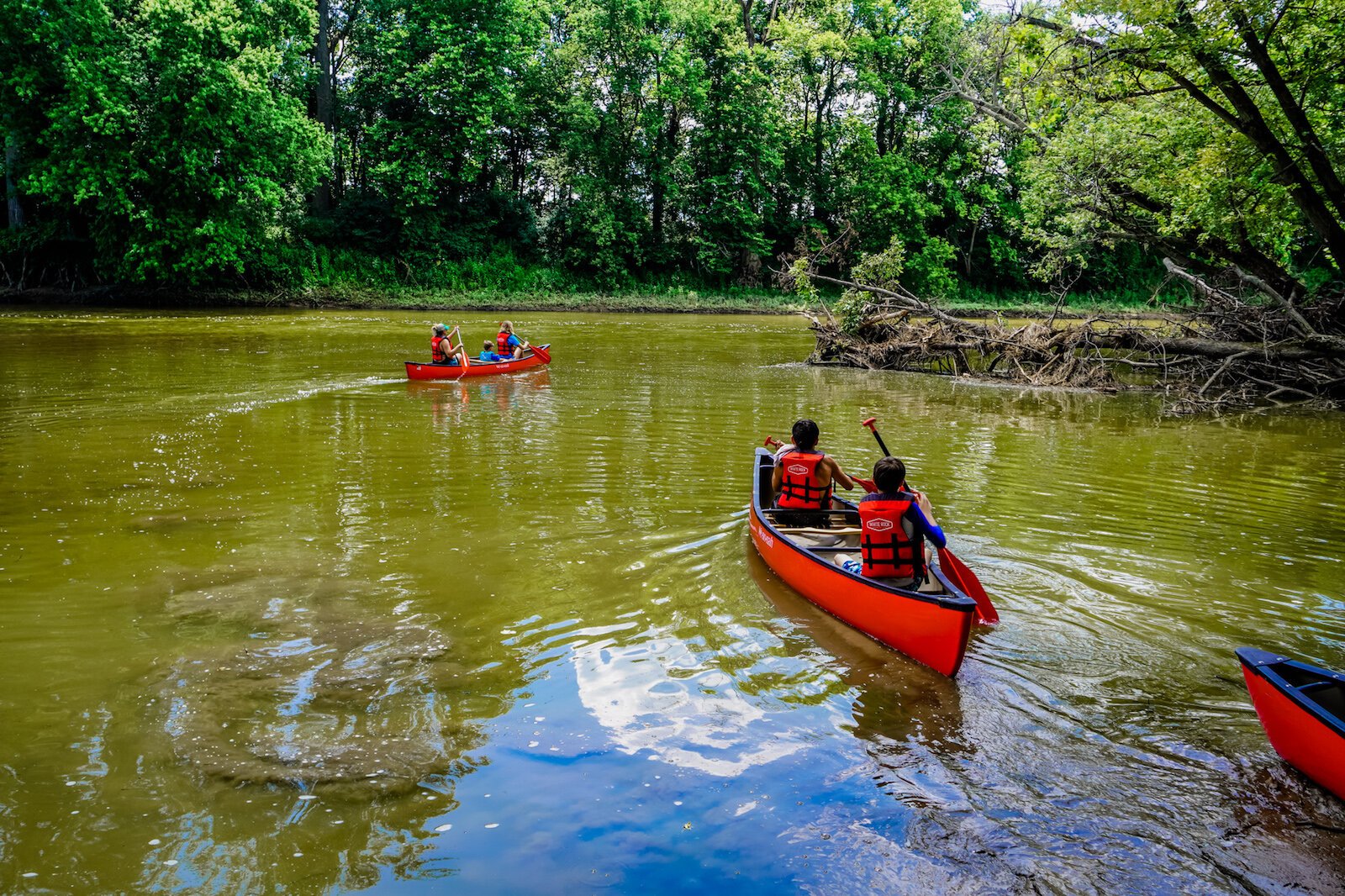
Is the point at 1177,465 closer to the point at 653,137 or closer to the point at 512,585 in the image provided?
the point at 512,585

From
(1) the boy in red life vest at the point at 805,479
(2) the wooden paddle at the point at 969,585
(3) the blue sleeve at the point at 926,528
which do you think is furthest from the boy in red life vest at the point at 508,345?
(3) the blue sleeve at the point at 926,528

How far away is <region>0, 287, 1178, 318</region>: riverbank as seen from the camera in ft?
109

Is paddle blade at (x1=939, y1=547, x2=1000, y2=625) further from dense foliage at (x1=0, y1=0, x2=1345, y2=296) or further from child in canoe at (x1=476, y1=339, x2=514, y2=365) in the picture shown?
child in canoe at (x1=476, y1=339, x2=514, y2=365)

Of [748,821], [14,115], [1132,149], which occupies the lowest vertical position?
[748,821]

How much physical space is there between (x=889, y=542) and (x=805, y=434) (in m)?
1.86

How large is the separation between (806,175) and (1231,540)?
4108 cm

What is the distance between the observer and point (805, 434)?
8.02 m

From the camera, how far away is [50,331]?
2380 cm

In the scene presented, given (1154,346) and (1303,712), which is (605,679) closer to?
(1303,712)

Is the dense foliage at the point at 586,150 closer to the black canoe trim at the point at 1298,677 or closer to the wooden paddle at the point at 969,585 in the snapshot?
the wooden paddle at the point at 969,585

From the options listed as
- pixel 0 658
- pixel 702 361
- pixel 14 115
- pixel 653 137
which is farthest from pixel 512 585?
pixel 653 137

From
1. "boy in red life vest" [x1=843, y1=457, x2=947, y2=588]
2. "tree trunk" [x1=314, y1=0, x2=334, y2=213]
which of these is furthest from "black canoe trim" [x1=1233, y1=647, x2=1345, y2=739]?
"tree trunk" [x1=314, y1=0, x2=334, y2=213]

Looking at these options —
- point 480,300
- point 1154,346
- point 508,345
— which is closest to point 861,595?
point 508,345

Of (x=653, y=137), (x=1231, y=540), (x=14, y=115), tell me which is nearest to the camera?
(x=1231, y=540)
